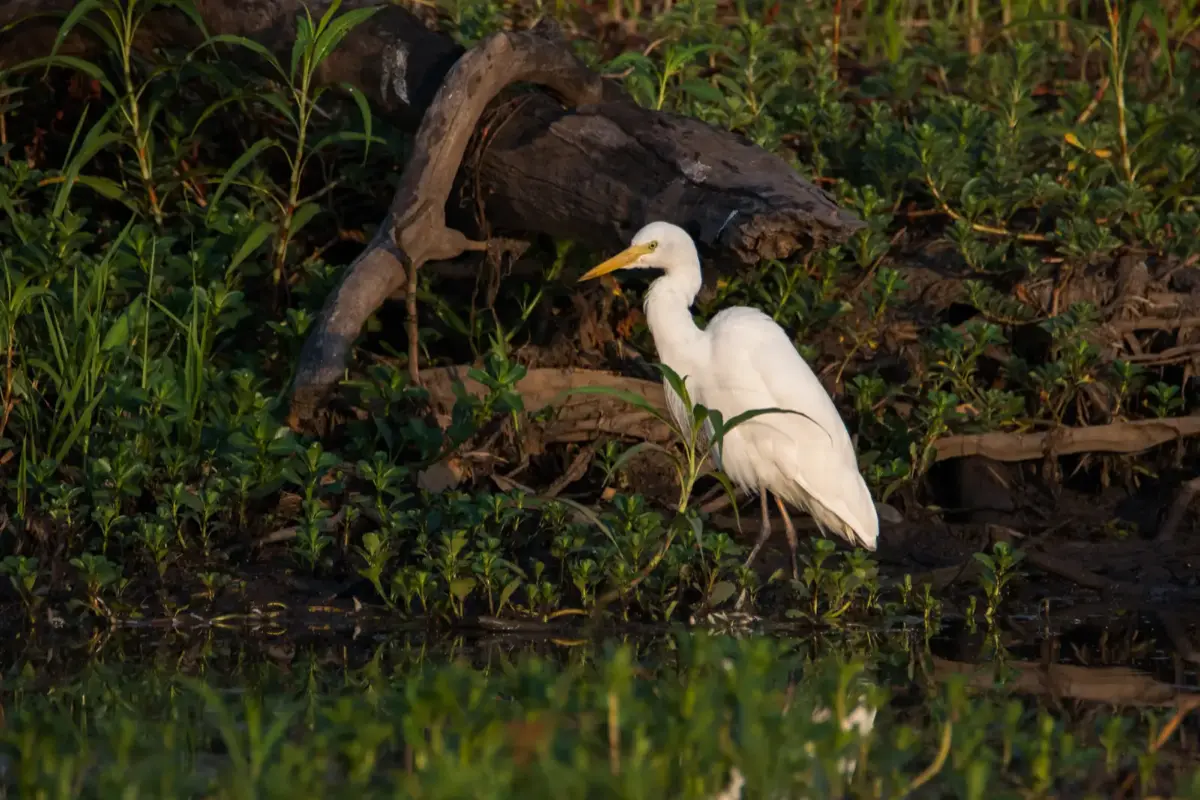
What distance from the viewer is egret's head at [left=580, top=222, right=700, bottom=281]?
228 inches

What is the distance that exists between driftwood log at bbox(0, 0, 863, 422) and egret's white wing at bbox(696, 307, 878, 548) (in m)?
0.33

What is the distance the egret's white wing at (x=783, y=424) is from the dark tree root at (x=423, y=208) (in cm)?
103

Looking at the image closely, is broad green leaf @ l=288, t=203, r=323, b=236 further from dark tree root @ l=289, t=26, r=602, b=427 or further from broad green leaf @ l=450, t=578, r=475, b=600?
broad green leaf @ l=450, t=578, r=475, b=600

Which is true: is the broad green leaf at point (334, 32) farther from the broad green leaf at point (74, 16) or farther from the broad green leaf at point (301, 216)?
the broad green leaf at point (74, 16)

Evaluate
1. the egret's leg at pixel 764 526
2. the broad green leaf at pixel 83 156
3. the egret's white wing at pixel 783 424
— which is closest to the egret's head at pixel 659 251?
the egret's white wing at pixel 783 424

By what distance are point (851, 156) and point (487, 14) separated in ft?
5.38

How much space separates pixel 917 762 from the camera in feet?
12.2

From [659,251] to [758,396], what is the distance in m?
0.63

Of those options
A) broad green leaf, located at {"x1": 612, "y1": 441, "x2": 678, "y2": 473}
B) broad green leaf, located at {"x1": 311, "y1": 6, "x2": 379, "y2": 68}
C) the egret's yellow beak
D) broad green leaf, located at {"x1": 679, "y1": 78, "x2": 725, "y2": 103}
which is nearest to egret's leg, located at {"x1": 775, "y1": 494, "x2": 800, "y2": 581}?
broad green leaf, located at {"x1": 612, "y1": 441, "x2": 678, "y2": 473}

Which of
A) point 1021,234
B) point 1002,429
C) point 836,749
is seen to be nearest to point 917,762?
point 836,749

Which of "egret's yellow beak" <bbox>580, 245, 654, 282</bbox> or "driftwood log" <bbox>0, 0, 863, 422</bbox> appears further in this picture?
"egret's yellow beak" <bbox>580, 245, 654, 282</bbox>

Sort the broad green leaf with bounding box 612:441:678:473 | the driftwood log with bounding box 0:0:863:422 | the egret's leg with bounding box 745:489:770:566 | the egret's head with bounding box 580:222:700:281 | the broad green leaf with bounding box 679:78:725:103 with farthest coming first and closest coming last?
the broad green leaf with bounding box 679:78:725:103 < the egret's leg with bounding box 745:489:770:566 < the egret's head with bounding box 580:222:700:281 < the driftwood log with bounding box 0:0:863:422 < the broad green leaf with bounding box 612:441:678:473

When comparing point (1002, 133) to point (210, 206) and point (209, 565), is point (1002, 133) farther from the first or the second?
point (209, 565)

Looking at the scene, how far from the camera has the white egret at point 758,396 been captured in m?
5.97
